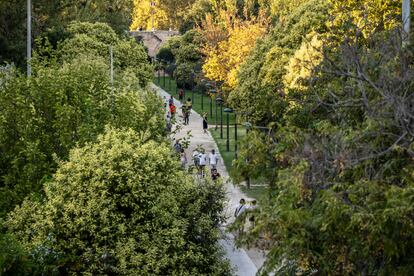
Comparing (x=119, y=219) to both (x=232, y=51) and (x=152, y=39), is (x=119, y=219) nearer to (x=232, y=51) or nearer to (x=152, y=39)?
(x=232, y=51)

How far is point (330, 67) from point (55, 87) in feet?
28.1

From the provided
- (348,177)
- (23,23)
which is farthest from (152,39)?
(348,177)

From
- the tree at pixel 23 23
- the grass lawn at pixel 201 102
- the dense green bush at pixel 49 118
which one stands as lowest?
the grass lawn at pixel 201 102

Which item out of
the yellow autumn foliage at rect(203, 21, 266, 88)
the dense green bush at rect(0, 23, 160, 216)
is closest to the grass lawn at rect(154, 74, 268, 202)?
the yellow autumn foliage at rect(203, 21, 266, 88)

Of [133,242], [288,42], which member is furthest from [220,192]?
[288,42]

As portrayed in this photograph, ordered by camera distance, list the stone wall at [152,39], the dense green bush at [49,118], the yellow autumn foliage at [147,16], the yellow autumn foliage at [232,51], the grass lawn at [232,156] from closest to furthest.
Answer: the dense green bush at [49,118]
the grass lawn at [232,156]
the yellow autumn foliage at [232,51]
the stone wall at [152,39]
the yellow autumn foliage at [147,16]

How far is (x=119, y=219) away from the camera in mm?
18625

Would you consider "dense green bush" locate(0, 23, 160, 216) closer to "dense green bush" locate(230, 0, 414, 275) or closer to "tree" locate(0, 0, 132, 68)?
"dense green bush" locate(230, 0, 414, 275)

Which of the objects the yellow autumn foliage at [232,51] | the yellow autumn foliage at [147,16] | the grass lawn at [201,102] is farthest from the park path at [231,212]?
the yellow autumn foliage at [147,16]

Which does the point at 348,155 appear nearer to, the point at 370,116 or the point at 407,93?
the point at 370,116

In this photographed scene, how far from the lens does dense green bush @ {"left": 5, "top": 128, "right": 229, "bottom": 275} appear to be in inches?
727

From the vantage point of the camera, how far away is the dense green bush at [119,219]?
1845 cm

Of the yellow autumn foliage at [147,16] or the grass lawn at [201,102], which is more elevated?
the yellow autumn foliage at [147,16]

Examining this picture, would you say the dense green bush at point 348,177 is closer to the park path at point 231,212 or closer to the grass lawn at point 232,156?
the park path at point 231,212
